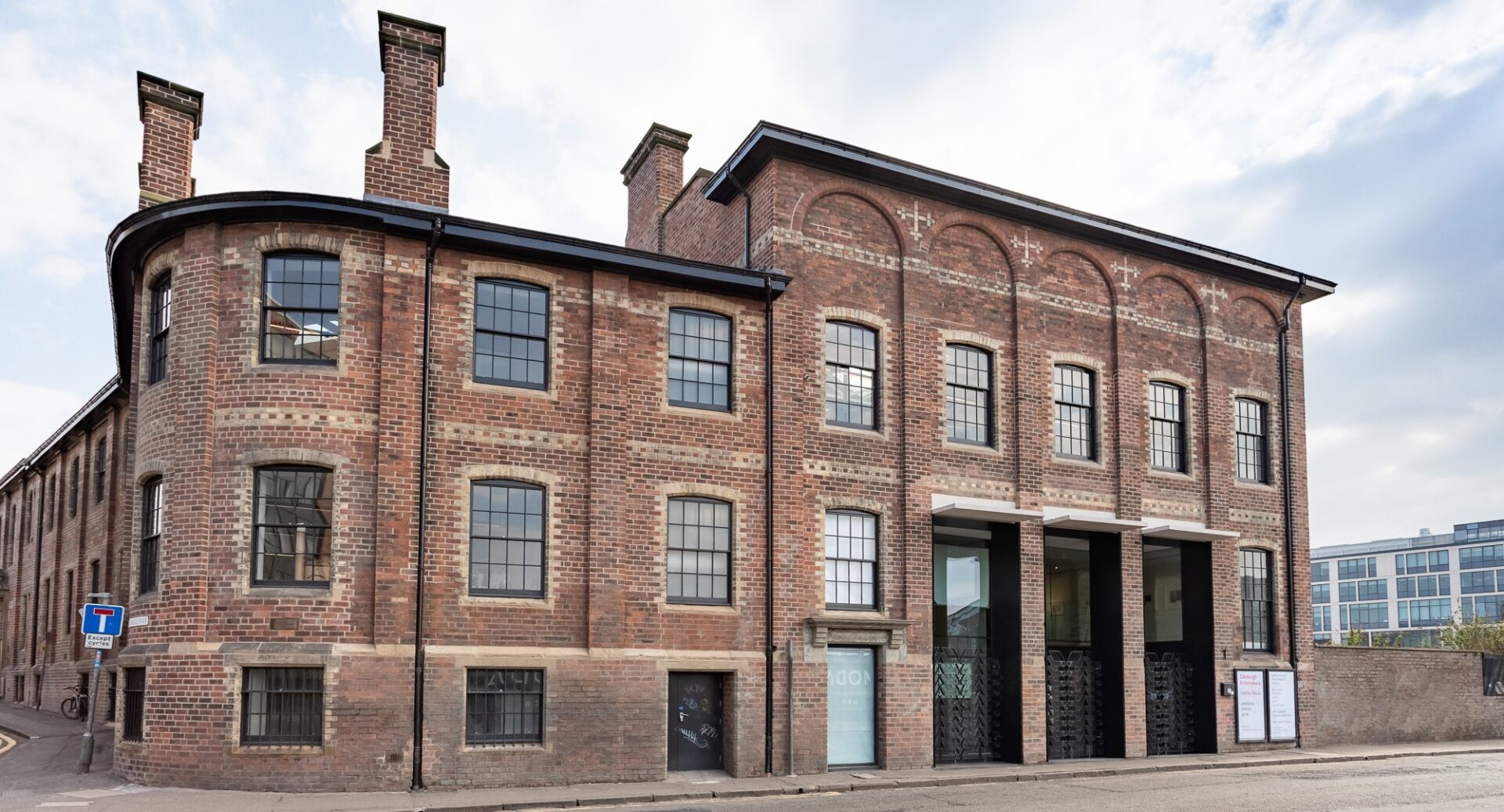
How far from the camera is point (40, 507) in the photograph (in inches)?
1420

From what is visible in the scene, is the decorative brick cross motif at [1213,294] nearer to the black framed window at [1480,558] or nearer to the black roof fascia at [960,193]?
the black roof fascia at [960,193]

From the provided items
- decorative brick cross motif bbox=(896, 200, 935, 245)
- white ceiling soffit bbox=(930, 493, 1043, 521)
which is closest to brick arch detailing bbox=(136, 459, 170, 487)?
white ceiling soffit bbox=(930, 493, 1043, 521)

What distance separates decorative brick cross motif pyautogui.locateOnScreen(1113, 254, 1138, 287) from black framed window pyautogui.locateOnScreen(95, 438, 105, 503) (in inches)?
924

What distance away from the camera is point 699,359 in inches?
780

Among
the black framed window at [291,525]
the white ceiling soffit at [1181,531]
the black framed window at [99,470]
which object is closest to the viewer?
the black framed window at [291,525]

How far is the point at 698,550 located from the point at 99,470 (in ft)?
59.0

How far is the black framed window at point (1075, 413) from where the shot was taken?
927 inches

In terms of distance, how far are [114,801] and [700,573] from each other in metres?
8.55

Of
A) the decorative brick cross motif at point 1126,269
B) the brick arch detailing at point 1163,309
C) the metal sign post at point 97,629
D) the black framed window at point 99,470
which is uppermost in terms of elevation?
the decorative brick cross motif at point 1126,269

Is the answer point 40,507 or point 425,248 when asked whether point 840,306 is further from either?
point 40,507

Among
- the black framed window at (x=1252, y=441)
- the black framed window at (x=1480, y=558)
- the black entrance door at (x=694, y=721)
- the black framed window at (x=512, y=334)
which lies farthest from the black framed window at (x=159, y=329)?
the black framed window at (x=1480, y=558)

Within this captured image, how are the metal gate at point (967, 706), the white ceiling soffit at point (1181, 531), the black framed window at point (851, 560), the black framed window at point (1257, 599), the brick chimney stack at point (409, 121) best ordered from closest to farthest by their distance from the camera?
the brick chimney stack at point (409, 121), the black framed window at point (851, 560), the metal gate at point (967, 706), the white ceiling soffit at point (1181, 531), the black framed window at point (1257, 599)

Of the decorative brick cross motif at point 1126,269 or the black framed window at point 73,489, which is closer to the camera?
the decorative brick cross motif at point 1126,269

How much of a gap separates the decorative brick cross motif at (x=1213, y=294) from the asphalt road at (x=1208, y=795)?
9.71 m
